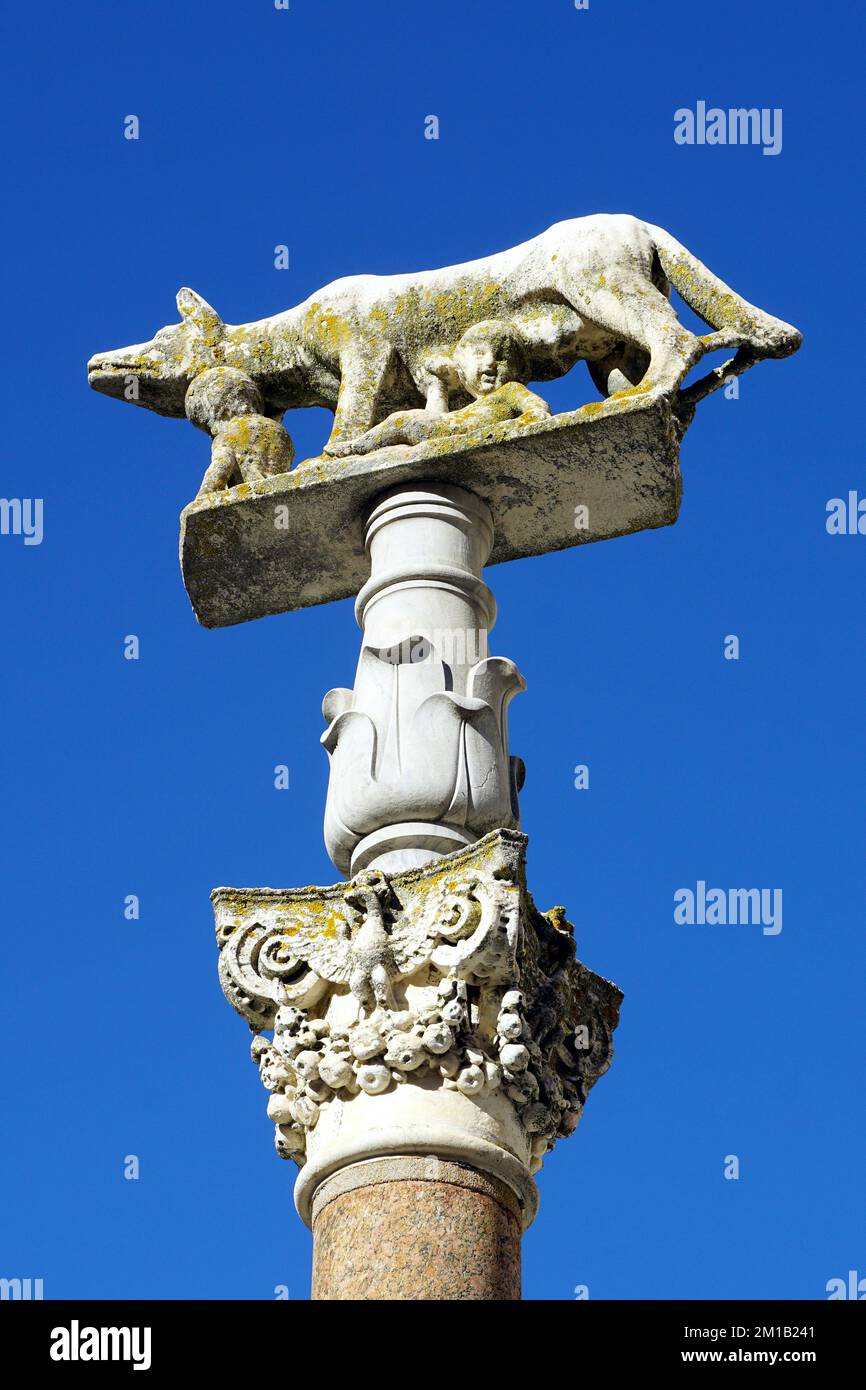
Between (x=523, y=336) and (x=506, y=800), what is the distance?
2.82m

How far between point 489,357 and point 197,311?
1872 millimetres

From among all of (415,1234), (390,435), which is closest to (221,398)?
(390,435)

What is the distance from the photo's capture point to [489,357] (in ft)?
35.9

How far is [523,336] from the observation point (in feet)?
36.3

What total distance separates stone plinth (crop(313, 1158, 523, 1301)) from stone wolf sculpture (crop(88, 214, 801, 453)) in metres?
3.89

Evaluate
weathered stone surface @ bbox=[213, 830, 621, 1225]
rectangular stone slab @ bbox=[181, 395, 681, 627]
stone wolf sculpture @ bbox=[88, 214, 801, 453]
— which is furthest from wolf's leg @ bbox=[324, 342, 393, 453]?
weathered stone surface @ bbox=[213, 830, 621, 1225]

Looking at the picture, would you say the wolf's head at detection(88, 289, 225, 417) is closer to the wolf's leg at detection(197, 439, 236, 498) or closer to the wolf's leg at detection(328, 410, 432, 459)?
the wolf's leg at detection(197, 439, 236, 498)

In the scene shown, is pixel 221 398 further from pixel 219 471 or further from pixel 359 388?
pixel 359 388

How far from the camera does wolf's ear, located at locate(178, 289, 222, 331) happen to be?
11.9 metres

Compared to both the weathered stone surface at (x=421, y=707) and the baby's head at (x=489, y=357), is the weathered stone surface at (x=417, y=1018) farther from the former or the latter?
the baby's head at (x=489, y=357)

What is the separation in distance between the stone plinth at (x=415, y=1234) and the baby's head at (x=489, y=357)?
4205 mm
